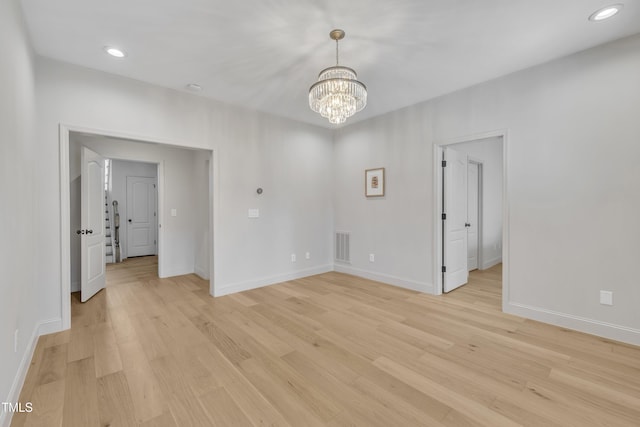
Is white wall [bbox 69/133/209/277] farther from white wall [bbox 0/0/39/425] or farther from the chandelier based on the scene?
the chandelier

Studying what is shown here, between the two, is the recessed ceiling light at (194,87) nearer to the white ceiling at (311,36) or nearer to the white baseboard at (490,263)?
the white ceiling at (311,36)

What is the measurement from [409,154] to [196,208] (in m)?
4.04

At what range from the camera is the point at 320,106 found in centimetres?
259

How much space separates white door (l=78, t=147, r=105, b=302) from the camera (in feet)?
12.5

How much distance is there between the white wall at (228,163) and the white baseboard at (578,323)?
3133 mm

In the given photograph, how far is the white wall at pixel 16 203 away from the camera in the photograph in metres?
1.66

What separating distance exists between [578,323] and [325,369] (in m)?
2.66

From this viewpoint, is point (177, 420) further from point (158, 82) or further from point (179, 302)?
point (158, 82)

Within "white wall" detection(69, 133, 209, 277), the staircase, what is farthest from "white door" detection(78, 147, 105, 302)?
the staircase

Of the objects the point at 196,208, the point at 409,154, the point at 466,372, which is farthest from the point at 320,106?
the point at 196,208

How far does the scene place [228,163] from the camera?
413 centimetres

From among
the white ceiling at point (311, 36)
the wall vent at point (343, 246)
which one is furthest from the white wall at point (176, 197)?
the wall vent at point (343, 246)

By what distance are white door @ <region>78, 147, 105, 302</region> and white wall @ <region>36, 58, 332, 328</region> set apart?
0.97m

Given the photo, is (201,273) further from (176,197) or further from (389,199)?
(389,199)
